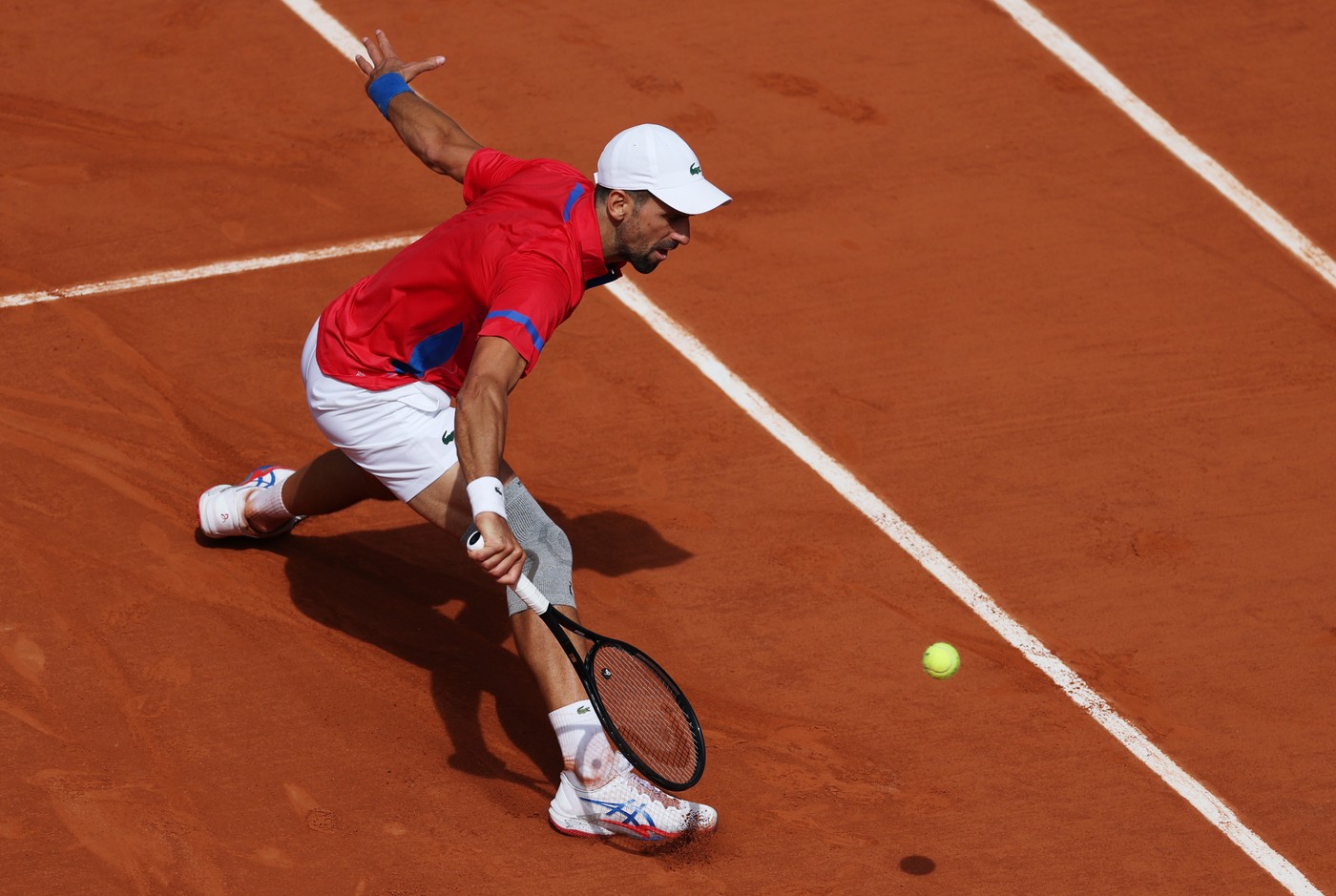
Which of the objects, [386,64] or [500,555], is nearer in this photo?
[500,555]

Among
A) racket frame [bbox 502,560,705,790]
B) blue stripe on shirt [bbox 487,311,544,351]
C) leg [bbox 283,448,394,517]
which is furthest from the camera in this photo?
leg [bbox 283,448,394,517]

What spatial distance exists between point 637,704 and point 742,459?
217cm

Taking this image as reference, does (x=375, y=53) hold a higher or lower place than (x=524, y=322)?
higher

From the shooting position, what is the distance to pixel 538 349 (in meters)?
5.29

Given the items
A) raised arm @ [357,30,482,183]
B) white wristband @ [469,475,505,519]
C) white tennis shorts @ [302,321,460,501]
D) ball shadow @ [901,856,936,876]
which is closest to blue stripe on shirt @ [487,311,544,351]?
white wristband @ [469,475,505,519]

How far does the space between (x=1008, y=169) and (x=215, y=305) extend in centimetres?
458

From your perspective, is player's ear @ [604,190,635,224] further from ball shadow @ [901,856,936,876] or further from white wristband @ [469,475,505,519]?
ball shadow @ [901,856,936,876]

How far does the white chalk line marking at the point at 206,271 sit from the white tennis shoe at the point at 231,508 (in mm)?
1920

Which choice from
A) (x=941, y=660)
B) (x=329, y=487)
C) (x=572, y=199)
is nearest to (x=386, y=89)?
(x=572, y=199)

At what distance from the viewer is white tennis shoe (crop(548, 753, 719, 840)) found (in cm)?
567

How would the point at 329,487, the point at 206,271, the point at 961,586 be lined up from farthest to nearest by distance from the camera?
1. the point at 206,271
2. the point at 961,586
3. the point at 329,487

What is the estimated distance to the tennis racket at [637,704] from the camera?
5387mm

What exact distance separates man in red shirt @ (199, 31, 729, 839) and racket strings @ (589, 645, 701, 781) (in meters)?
0.13

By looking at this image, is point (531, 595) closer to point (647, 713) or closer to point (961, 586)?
point (647, 713)
